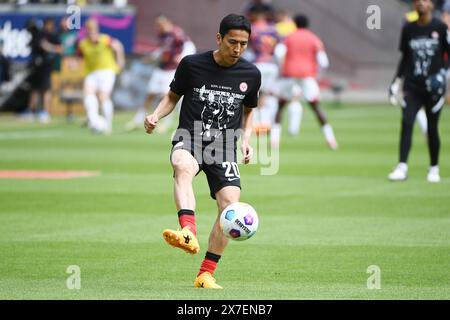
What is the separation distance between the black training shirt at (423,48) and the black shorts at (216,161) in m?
8.44

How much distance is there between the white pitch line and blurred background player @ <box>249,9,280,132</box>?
5.14 m

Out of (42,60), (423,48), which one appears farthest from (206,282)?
(42,60)

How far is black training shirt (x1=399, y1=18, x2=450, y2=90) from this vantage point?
18.2m

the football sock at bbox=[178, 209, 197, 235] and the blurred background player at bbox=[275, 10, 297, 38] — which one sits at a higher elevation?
the blurred background player at bbox=[275, 10, 297, 38]

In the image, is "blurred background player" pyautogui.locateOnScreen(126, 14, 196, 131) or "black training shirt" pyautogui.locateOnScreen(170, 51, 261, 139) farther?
"blurred background player" pyautogui.locateOnScreen(126, 14, 196, 131)

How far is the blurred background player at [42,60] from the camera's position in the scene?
1321 inches

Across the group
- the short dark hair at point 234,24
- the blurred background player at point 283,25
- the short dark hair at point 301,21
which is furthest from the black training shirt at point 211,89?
the blurred background player at point 283,25

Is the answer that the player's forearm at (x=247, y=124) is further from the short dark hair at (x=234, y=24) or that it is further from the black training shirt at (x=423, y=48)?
the black training shirt at (x=423, y=48)

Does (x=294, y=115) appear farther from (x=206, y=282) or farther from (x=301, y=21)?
(x=206, y=282)

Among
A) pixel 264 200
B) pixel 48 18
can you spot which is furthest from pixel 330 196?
pixel 48 18

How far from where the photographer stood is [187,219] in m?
9.78

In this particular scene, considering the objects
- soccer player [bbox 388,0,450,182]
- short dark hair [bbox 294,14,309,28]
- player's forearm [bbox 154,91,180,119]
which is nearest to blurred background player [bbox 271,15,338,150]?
short dark hair [bbox 294,14,309,28]

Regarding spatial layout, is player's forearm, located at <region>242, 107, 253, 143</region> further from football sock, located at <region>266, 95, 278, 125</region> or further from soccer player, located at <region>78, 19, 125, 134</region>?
football sock, located at <region>266, 95, 278, 125</region>

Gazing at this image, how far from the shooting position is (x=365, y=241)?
1290 centimetres
